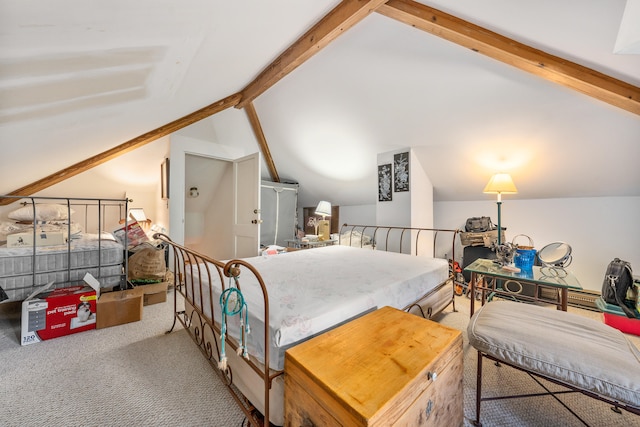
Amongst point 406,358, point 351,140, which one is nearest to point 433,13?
point 351,140

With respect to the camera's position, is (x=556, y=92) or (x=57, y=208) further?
(x=57, y=208)

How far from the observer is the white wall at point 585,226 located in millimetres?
2557

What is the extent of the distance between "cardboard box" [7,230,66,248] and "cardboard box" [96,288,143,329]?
63 centimetres

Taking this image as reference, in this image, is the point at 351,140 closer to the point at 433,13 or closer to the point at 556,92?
the point at 433,13

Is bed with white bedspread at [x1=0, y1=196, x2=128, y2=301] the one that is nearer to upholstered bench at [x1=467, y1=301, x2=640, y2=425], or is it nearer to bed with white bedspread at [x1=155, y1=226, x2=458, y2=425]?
bed with white bedspread at [x1=155, y1=226, x2=458, y2=425]

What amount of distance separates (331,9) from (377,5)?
43 cm

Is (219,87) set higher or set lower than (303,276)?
higher

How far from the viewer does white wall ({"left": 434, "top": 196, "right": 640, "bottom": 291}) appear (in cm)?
256

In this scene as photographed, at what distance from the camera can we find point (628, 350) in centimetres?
101

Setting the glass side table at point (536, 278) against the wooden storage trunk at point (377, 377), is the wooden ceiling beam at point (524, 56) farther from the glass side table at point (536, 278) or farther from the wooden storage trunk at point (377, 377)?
the wooden storage trunk at point (377, 377)

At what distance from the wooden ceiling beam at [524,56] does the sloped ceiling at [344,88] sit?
0.19 ft

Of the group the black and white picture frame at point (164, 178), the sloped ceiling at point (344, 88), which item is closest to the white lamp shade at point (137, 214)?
the black and white picture frame at point (164, 178)

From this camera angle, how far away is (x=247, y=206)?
11.5 feet

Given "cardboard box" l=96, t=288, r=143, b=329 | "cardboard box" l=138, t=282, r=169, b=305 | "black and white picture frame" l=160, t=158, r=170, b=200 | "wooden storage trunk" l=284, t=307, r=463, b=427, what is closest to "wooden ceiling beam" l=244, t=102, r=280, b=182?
"black and white picture frame" l=160, t=158, r=170, b=200
